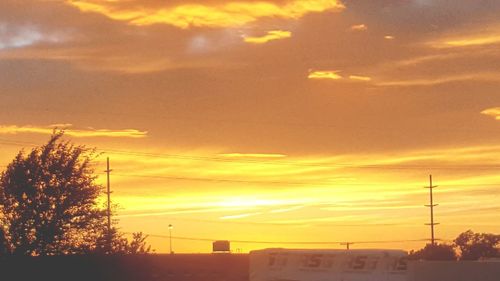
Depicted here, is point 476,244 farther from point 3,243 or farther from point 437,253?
point 3,243

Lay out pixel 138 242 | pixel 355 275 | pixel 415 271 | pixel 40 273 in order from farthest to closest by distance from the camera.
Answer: pixel 138 242 < pixel 415 271 < pixel 40 273 < pixel 355 275

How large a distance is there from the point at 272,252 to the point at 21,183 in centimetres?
3624

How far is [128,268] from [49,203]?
22558 mm

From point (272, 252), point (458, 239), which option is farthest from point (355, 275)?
point (458, 239)

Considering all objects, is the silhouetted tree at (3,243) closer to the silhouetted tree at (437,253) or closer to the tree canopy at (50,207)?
the tree canopy at (50,207)

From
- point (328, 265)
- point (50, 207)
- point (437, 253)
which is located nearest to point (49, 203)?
point (50, 207)

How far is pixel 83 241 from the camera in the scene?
3346 inches

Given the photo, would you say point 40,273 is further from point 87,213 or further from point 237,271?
point 87,213

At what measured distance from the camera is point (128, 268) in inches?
2491

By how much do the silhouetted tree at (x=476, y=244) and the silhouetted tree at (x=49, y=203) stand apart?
303ft

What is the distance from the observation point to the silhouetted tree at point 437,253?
5736 inches

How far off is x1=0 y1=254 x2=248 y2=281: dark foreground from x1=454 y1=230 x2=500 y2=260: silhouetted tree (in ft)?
342

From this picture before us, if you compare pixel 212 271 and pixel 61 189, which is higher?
pixel 61 189

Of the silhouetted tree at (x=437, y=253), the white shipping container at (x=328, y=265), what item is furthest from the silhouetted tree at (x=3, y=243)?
the silhouetted tree at (x=437, y=253)
